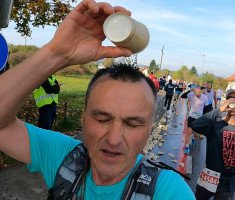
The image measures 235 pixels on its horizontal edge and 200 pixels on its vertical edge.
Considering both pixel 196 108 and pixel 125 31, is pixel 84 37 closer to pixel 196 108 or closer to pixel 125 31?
pixel 125 31

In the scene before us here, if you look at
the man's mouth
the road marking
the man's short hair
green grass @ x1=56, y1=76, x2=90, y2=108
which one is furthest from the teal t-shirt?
green grass @ x1=56, y1=76, x2=90, y2=108

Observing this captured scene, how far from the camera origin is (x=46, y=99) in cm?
513

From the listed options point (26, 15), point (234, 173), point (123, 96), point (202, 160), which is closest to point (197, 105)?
point (202, 160)

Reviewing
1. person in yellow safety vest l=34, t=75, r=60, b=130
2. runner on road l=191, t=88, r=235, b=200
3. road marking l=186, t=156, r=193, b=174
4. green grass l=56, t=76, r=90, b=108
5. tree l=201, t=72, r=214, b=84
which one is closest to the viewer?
runner on road l=191, t=88, r=235, b=200

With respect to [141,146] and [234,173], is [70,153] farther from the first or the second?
[234,173]

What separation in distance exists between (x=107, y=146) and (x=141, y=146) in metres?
0.22

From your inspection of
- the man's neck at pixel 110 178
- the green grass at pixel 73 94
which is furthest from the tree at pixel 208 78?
the man's neck at pixel 110 178

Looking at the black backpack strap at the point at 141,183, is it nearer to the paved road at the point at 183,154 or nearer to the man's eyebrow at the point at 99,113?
the man's eyebrow at the point at 99,113

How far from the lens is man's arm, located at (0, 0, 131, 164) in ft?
4.17

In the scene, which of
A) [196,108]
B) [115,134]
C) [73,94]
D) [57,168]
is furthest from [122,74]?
[73,94]

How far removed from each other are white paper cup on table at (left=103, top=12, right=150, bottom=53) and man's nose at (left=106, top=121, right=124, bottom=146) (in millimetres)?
427

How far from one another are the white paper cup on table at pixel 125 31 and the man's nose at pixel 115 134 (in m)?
0.43

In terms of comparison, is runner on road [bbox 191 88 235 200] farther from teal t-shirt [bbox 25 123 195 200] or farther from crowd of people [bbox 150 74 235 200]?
teal t-shirt [bbox 25 123 195 200]

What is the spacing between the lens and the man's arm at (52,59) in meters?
1.27
